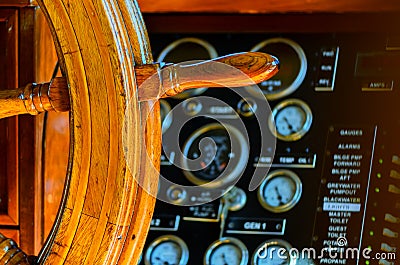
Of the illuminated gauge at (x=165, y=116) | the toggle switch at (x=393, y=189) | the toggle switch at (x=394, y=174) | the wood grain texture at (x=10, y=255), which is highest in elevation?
the illuminated gauge at (x=165, y=116)

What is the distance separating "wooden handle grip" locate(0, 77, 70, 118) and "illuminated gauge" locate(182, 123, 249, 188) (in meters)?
0.36

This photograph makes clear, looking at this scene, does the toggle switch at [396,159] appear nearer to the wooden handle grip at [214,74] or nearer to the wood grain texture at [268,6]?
the wood grain texture at [268,6]

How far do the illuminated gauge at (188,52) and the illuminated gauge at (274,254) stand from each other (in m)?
0.27

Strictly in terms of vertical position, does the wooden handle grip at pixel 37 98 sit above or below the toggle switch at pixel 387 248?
above

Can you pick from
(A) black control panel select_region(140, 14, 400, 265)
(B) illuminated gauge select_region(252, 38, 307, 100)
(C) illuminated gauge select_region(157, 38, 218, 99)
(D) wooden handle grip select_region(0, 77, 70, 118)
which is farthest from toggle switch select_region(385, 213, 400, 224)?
(D) wooden handle grip select_region(0, 77, 70, 118)

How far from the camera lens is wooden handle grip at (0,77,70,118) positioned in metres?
0.66

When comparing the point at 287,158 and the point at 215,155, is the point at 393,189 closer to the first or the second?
the point at 287,158

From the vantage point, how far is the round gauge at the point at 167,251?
98cm

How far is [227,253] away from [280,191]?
0.42ft

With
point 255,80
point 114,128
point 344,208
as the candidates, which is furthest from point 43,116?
point 344,208

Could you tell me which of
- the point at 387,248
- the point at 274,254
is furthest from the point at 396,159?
the point at 274,254

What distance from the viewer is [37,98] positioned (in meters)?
0.65

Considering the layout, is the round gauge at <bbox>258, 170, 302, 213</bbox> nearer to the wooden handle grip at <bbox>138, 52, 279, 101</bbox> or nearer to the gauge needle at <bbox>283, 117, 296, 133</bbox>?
the gauge needle at <bbox>283, 117, 296, 133</bbox>

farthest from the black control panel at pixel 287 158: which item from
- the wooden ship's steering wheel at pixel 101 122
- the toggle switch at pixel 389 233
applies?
the wooden ship's steering wheel at pixel 101 122
